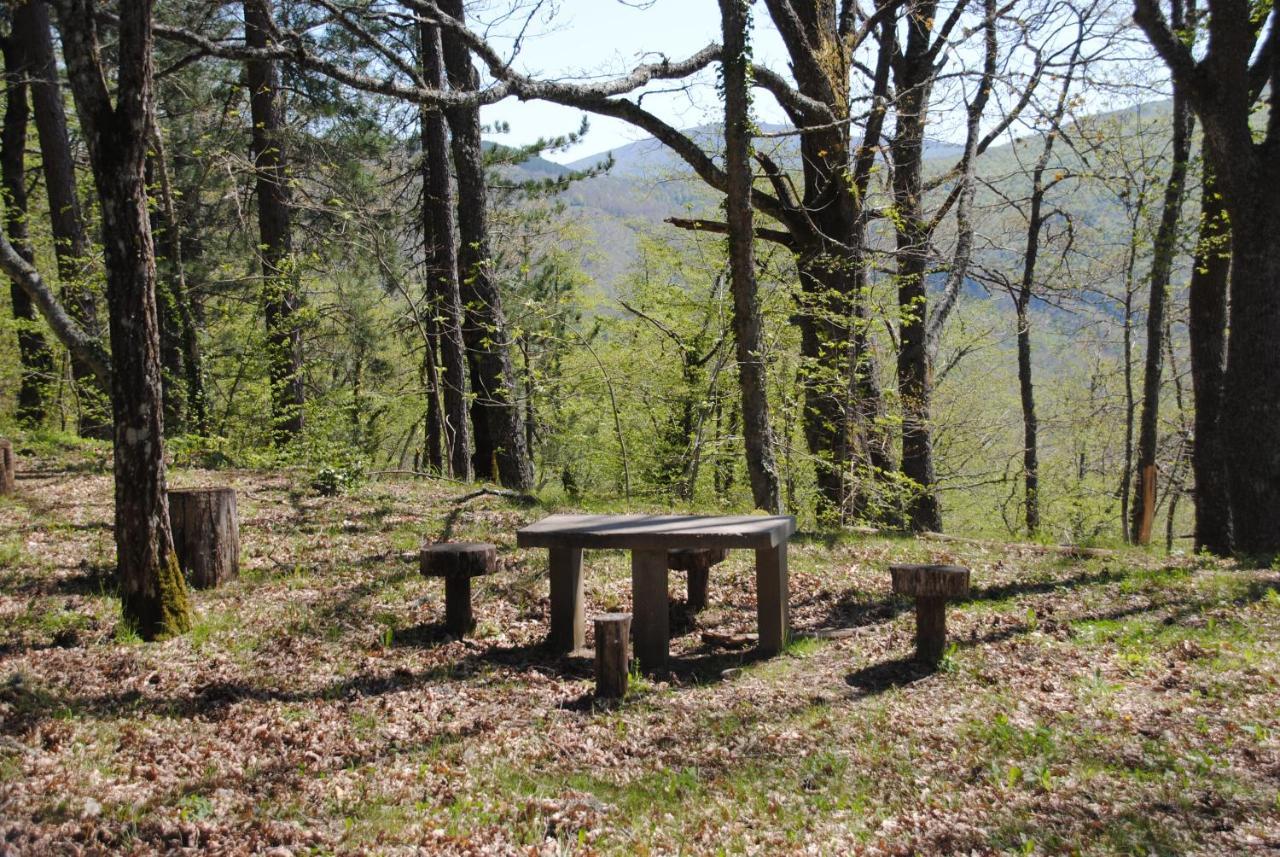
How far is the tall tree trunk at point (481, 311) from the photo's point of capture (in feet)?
43.1

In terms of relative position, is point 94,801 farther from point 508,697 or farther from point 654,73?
point 654,73

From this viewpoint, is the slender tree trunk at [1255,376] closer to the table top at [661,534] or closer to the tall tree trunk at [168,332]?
the table top at [661,534]

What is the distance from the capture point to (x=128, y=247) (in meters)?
5.56

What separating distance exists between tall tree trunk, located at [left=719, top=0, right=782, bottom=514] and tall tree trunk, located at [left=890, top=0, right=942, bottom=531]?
3.06 metres

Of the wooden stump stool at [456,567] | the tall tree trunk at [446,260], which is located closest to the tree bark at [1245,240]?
the wooden stump stool at [456,567]

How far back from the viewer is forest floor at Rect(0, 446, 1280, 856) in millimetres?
3924

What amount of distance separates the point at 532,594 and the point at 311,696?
259 cm

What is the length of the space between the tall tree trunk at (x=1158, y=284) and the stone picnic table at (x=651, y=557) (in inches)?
323

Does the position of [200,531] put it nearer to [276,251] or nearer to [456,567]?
[456,567]

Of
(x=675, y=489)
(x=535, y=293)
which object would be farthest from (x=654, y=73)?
(x=535, y=293)

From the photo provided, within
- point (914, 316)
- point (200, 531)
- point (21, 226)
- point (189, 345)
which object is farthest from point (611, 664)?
point (21, 226)

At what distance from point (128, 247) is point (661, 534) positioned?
12.7 feet

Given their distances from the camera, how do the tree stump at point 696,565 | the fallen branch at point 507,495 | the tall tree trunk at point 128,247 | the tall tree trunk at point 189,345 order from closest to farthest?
the tall tree trunk at point 128,247 → the tree stump at point 696,565 → the fallen branch at point 507,495 → the tall tree trunk at point 189,345

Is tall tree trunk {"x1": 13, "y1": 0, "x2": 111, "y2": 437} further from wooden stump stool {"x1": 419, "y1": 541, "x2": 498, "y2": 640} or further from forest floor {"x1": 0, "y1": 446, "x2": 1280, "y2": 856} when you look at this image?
wooden stump stool {"x1": 419, "y1": 541, "x2": 498, "y2": 640}
